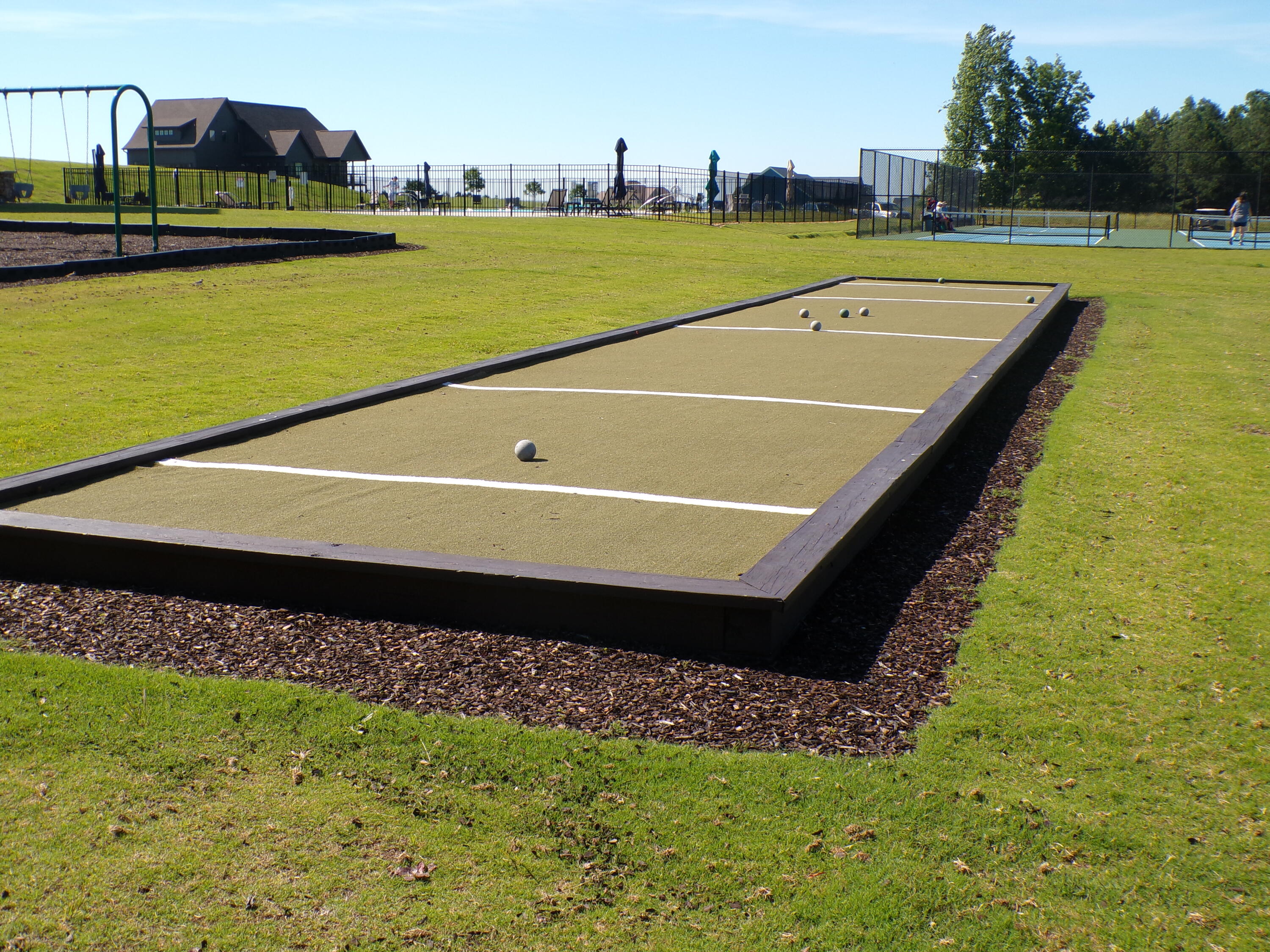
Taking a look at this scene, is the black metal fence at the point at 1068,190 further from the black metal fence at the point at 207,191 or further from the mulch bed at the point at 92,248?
the black metal fence at the point at 207,191

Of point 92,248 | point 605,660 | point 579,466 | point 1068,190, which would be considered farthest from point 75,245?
point 1068,190

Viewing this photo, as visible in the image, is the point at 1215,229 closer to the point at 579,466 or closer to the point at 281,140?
the point at 579,466

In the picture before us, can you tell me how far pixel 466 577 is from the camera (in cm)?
404

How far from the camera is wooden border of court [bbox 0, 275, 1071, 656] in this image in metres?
3.85

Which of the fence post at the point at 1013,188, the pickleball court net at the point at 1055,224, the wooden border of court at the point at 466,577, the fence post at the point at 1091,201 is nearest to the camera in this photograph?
the wooden border of court at the point at 466,577

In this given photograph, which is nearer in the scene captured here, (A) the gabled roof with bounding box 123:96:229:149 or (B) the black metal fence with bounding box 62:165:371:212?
(B) the black metal fence with bounding box 62:165:371:212

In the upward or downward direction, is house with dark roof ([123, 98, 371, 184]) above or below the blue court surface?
above

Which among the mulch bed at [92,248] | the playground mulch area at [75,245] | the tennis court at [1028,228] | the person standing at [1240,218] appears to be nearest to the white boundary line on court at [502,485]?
the mulch bed at [92,248]

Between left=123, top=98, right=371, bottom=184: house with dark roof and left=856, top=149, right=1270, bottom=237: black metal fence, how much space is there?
40505mm

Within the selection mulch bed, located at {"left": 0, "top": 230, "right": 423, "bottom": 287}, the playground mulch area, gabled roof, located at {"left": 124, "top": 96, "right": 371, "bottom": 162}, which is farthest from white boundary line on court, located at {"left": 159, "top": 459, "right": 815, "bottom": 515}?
gabled roof, located at {"left": 124, "top": 96, "right": 371, "bottom": 162}

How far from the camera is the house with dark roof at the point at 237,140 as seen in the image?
7194cm

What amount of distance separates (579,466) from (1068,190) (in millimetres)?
37951

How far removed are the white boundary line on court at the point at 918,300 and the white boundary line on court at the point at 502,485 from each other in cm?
1044

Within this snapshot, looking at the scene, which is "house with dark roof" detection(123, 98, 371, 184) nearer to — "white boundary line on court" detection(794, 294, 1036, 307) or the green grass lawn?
the green grass lawn
